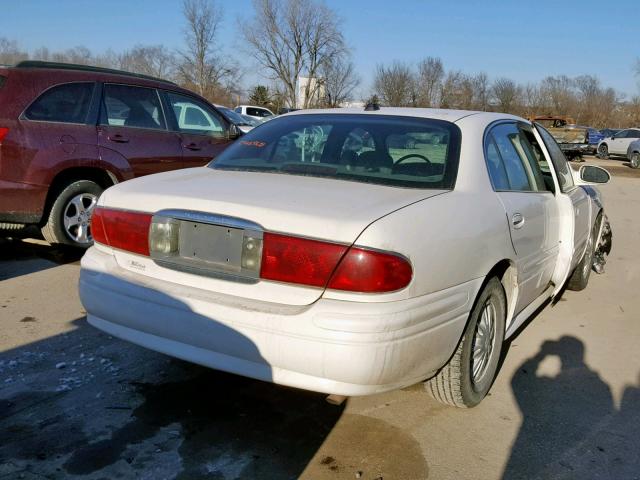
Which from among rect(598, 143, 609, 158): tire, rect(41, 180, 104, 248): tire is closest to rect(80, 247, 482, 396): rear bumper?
rect(41, 180, 104, 248): tire

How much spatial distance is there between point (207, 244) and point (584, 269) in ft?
13.5

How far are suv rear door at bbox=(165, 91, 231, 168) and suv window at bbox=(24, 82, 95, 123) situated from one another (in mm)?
1026

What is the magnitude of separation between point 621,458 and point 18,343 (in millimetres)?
3377

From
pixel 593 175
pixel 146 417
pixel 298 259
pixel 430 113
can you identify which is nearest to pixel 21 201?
pixel 146 417

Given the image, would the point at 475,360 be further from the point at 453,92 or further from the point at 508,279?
the point at 453,92

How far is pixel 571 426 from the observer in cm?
302

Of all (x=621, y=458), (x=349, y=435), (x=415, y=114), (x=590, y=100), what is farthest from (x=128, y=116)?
(x=590, y=100)

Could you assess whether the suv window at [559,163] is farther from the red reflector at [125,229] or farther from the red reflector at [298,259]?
the red reflector at [125,229]

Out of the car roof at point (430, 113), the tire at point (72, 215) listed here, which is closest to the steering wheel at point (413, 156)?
the car roof at point (430, 113)

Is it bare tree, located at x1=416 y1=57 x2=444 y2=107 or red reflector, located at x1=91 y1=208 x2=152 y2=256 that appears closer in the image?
red reflector, located at x1=91 y1=208 x2=152 y2=256

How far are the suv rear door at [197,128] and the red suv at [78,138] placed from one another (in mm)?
12

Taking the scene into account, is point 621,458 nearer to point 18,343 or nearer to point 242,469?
point 242,469

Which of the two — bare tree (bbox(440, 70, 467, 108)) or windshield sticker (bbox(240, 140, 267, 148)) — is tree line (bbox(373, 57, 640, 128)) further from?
windshield sticker (bbox(240, 140, 267, 148))

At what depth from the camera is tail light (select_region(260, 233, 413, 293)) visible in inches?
90.4
